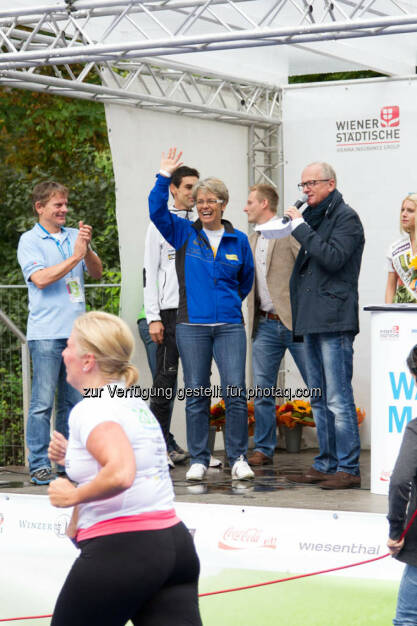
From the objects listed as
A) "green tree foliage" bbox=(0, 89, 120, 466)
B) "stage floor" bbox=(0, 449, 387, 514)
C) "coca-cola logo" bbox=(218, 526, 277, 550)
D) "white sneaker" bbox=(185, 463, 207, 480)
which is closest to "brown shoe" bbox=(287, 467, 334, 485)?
"stage floor" bbox=(0, 449, 387, 514)

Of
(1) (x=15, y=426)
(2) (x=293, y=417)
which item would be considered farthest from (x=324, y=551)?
(1) (x=15, y=426)

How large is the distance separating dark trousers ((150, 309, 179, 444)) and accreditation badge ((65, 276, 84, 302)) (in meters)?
0.68

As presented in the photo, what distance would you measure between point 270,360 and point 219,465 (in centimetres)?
78

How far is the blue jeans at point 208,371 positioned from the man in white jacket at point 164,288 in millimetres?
596

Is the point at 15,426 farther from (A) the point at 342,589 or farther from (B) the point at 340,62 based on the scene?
(A) the point at 342,589

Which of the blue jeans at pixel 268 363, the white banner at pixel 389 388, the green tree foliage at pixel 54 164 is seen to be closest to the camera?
the white banner at pixel 389 388

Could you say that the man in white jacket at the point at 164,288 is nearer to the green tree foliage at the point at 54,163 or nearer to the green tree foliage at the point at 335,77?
the green tree foliage at the point at 54,163

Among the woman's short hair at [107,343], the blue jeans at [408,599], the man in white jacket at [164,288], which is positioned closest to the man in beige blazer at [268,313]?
the man in white jacket at [164,288]

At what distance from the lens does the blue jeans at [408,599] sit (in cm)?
336

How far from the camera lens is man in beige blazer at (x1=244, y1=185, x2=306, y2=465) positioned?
698cm

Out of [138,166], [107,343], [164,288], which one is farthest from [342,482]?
[107,343]

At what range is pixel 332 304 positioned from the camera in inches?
241

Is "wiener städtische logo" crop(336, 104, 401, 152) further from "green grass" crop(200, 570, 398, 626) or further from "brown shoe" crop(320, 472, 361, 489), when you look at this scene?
"green grass" crop(200, 570, 398, 626)

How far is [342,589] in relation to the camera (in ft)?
14.8
